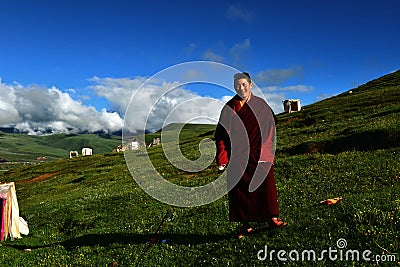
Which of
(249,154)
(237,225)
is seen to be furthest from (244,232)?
(249,154)

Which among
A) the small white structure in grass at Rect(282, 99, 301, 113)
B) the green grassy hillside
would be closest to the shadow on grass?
the green grassy hillside

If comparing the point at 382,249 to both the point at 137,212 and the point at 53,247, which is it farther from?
the point at 137,212

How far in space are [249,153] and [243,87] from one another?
Result: 5.99ft

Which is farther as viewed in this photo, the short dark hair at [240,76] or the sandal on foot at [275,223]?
the sandal on foot at [275,223]

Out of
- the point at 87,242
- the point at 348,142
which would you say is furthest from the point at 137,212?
the point at 348,142

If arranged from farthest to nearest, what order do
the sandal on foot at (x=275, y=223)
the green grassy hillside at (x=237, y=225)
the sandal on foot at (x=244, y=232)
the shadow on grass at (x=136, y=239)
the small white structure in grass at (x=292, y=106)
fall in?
the small white structure in grass at (x=292, y=106) → the shadow on grass at (x=136, y=239) → the sandal on foot at (x=244, y=232) → the sandal on foot at (x=275, y=223) → the green grassy hillside at (x=237, y=225)

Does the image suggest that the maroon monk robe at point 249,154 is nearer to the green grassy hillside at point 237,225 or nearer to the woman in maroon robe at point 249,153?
the woman in maroon robe at point 249,153

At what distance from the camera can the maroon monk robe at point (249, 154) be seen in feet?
31.7

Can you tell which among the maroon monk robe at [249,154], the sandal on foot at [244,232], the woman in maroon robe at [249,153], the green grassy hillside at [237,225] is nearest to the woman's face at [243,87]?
the woman in maroon robe at [249,153]

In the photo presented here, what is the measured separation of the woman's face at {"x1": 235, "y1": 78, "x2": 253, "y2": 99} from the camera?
9.71 metres

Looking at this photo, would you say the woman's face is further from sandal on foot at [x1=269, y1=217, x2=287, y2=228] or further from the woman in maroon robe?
sandal on foot at [x1=269, y1=217, x2=287, y2=228]

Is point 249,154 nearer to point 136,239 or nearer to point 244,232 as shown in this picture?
point 244,232

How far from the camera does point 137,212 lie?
1841 cm

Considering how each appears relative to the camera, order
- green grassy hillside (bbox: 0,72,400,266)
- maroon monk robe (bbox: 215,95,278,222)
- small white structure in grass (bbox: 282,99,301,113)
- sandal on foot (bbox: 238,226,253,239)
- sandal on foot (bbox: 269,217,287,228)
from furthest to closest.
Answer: small white structure in grass (bbox: 282,99,301,113) < sandal on foot (bbox: 238,226,253,239) < sandal on foot (bbox: 269,217,287,228) < maroon monk robe (bbox: 215,95,278,222) < green grassy hillside (bbox: 0,72,400,266)
